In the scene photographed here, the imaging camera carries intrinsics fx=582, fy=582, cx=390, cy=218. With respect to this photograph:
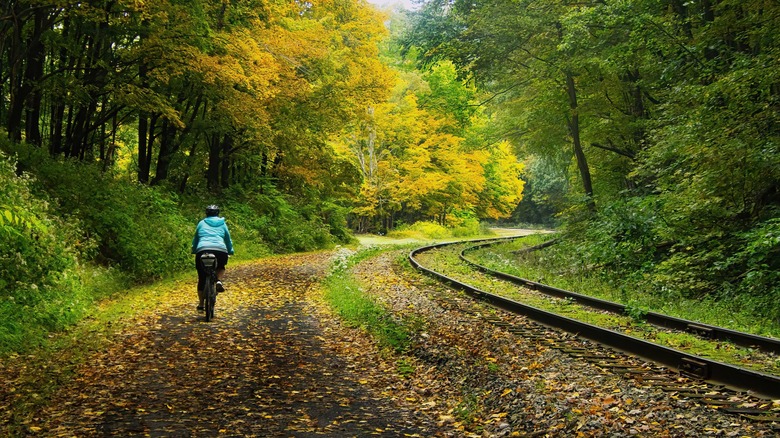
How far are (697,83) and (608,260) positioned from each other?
5192mm

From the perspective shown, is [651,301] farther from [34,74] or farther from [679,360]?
[34,74]

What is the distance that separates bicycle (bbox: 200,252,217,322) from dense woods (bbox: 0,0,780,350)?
6.42 feet

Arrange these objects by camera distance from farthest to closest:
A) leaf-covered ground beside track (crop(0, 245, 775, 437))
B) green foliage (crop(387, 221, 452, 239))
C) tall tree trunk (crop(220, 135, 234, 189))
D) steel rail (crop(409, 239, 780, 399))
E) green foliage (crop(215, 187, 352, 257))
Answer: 1. green foliage (crop(387, 221, 452, 239))
2. tall tree trunk (crop(220, 135, 234, 189))
3. green foliage (crop(215, 187, 352, 257))
4. steel rail (crop(409, 239, 780, 399))
5. leaf-covered ground beside track (crop(0, 245, 775, 437))

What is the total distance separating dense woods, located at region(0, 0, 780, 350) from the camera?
1144cm

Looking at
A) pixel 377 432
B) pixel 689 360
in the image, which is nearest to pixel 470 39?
pixel 689 360

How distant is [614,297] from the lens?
41.6ft

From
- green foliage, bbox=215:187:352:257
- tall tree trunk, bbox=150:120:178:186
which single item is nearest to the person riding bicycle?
green foliage, bbox=215:187:352:257

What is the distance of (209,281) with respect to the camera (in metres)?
9.20

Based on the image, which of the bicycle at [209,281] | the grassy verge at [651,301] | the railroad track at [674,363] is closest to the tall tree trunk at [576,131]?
the grassy verge at [651,301]

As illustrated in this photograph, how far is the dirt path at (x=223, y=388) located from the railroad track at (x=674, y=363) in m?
2.48

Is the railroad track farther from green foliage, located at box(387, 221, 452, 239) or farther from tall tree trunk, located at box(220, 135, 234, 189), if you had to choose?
green foliage, located at box(387, 221, 452, 239)

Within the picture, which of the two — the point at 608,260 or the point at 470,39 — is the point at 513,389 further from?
the point at 470,39

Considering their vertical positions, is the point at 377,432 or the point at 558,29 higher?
the point at 558,29

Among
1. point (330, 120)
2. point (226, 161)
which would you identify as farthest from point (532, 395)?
point (226, 161)
